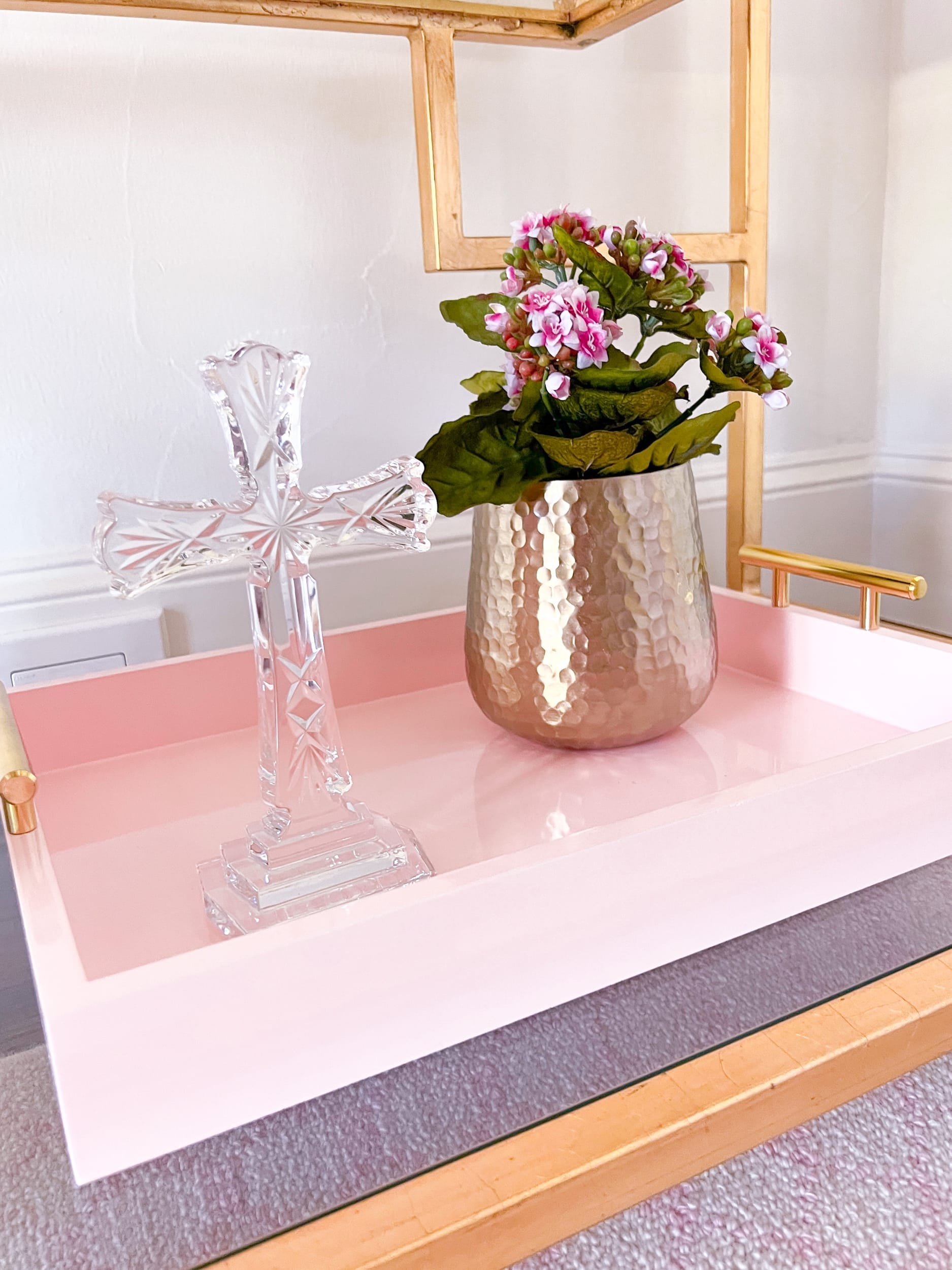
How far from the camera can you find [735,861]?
0.40 metres

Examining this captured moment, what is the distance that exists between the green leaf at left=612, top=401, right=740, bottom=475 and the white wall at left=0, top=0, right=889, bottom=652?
1.29 ft

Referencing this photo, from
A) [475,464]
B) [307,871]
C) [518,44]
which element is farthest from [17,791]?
[518,44]

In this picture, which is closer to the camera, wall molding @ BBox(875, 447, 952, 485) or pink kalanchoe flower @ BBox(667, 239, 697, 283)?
pink kalanchoe flower @ BBox(667, 239, 697, 283)

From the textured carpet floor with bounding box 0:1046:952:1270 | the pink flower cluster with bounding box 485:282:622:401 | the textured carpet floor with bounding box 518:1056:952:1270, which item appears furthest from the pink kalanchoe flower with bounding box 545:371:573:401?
the textured carpet floor with bounding box 518:1056:952:1270

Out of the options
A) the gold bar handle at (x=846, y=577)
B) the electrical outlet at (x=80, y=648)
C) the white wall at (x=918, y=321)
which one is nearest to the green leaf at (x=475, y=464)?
the gold bar handle at (x=846, y=577)

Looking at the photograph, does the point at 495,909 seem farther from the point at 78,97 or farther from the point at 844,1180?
the point at 78,97

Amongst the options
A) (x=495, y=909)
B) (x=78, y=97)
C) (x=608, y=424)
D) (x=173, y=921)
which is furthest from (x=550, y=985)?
(x=78, y=97)

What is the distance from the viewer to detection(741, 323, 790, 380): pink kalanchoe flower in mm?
495

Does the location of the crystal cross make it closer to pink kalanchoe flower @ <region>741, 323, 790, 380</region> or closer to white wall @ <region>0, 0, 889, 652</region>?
pink kalanchoe flower @ <region>741, 323, 790, 380</region>

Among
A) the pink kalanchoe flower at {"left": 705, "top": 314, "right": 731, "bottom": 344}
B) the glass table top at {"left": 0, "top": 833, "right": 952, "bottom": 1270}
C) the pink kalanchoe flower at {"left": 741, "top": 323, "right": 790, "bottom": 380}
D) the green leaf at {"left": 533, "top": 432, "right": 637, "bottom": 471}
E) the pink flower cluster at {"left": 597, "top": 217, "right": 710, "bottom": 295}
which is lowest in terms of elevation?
the glass table top at {"left": 0, "top": 833, "right": 952, "bottom": 1270}

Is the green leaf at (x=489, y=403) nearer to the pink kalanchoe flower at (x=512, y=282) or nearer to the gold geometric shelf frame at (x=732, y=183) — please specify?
the pink kalanchoe flower at (x=512, y=282)

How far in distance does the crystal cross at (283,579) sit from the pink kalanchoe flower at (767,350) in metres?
0.20

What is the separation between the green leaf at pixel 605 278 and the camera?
47 cm

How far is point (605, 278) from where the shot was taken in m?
0.48
